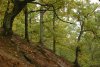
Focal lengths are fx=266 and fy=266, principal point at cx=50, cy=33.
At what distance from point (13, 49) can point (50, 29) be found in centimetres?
1694

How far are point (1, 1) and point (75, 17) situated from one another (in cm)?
1568

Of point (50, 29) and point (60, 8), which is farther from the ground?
point (60, 8)

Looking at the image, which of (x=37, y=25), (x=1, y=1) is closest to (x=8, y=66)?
(x=1, y=1)

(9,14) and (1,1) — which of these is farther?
(1,1)

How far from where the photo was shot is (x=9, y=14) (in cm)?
1747

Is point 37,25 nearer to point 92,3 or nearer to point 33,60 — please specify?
point 92,3

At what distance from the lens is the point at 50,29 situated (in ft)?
110

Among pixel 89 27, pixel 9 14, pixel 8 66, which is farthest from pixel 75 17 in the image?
pixel 8 66

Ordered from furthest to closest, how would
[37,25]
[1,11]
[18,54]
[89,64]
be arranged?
[89,64] < [37,25] < [1,11] < [18,54]

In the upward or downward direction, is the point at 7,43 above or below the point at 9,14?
below

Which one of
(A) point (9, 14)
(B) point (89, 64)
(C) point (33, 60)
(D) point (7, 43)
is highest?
(A) point (9, 14)

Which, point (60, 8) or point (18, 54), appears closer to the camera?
point (18, 54)

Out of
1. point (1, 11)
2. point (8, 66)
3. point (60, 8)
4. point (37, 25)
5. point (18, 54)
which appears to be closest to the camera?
point (8, 66)

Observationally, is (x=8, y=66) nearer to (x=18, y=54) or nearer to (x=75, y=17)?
(x=18, y=54)
